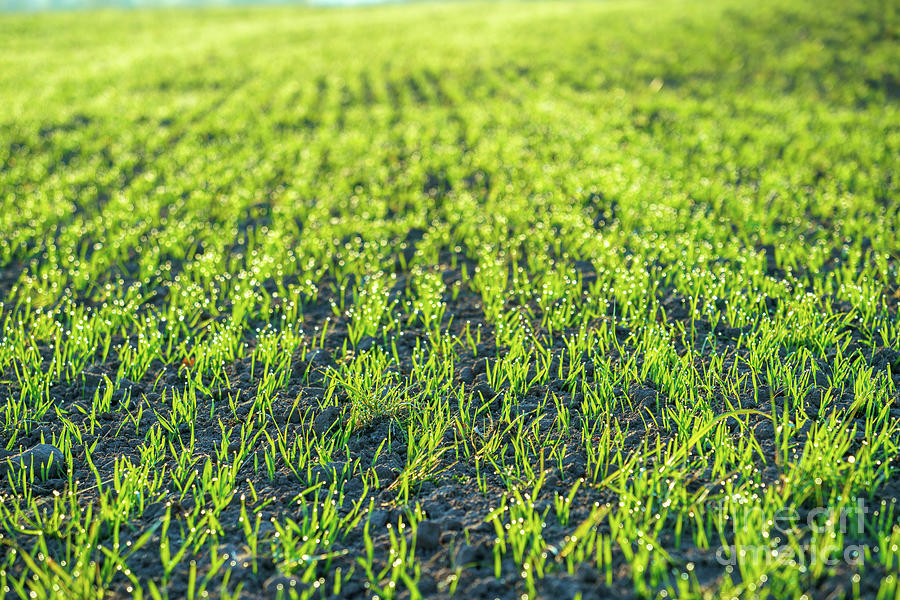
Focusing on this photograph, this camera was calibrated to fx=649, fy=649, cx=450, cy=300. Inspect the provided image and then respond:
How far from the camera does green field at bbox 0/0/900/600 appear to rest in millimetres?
2316

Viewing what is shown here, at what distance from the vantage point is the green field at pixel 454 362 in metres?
2.32

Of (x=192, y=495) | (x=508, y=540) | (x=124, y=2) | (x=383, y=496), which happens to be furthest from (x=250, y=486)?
(x=124, y=2)

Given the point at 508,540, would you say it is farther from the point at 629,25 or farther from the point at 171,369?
the point at 629,25

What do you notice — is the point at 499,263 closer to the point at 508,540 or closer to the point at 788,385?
the point at 788,385

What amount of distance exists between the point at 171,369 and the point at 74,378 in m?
0.47

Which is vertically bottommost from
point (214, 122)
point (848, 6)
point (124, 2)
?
point (214, 122)

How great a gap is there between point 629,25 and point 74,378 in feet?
58.3

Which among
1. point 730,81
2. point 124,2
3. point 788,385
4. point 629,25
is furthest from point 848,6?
point 124,2

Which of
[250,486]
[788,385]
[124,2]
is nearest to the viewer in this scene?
[250,486]

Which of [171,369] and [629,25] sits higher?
[629,25]

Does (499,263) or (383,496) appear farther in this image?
(499,263)

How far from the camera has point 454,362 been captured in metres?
3.58

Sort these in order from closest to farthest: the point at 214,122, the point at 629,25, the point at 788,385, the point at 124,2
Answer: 1. the point at 788,385
2. the point at 214,122
3. the point at 629,25
4. the point at 124,2

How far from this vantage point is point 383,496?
8.71ft
